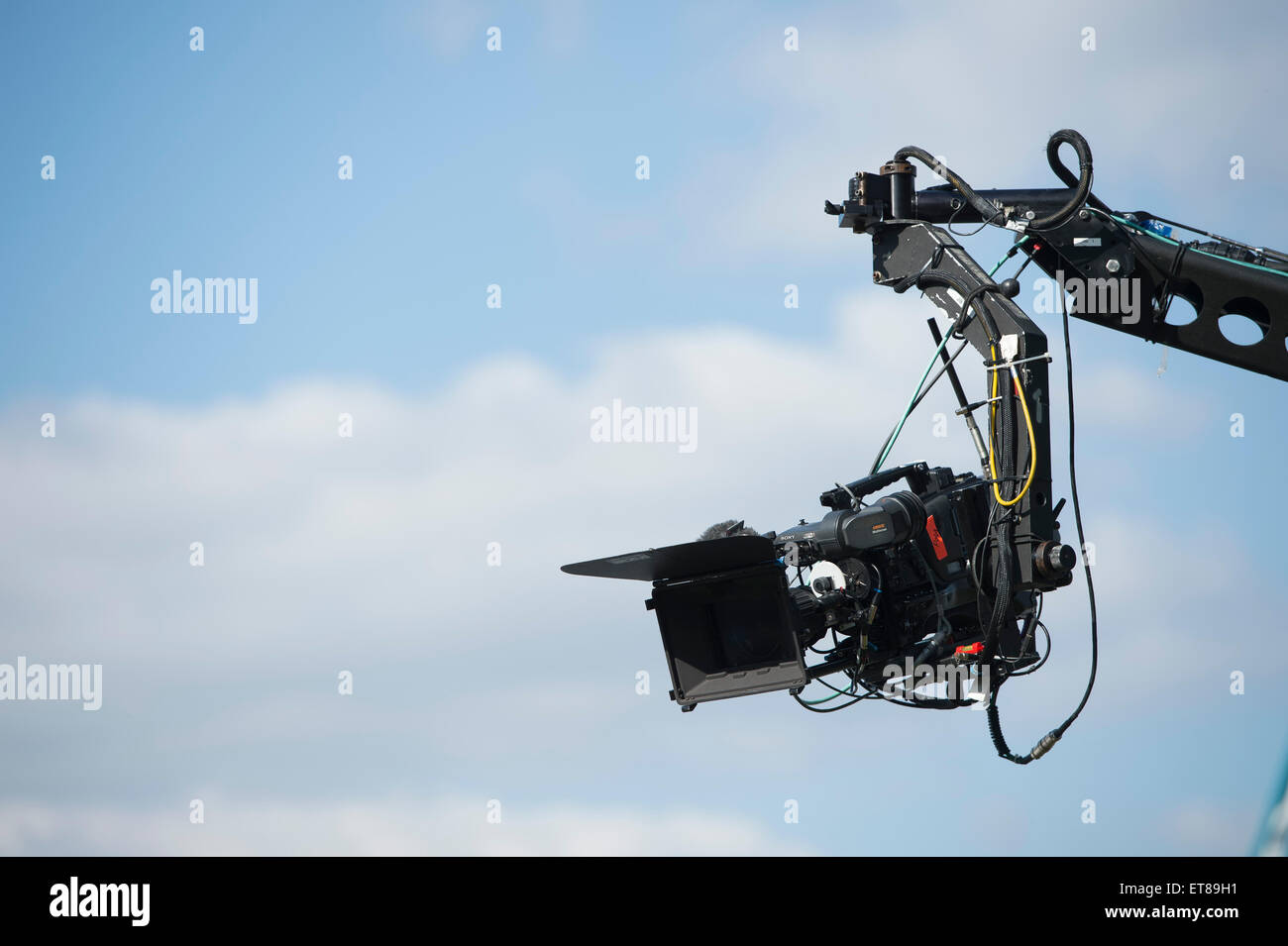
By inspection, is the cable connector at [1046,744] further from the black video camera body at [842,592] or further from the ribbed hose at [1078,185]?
the ribbed hose at [1078,185]

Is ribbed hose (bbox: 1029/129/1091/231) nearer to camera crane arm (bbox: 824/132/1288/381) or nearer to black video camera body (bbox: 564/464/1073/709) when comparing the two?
camera crane arm (bbox: 824/132/1288/381)

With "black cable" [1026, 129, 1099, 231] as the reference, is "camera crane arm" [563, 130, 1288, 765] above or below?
below

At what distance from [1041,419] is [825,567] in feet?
6.51

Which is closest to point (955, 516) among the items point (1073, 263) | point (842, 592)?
point (842, 592)

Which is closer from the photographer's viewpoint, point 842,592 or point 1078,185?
point 842,592

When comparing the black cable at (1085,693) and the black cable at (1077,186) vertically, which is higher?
the black cable at (1077,186)

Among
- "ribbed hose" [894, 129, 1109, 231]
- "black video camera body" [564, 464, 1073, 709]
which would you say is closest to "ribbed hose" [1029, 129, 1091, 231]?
"ribbed hose" [894, 129, 1109, 231]

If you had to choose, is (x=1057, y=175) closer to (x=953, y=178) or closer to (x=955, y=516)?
(x=953, y=178)

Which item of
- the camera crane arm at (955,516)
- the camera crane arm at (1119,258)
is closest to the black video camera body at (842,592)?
the camera crane arm at (955,516)

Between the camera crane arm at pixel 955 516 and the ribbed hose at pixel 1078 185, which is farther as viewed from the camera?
the ribbed hose at pixel 1078 185

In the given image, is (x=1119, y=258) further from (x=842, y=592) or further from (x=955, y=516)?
(x=842, y=592)

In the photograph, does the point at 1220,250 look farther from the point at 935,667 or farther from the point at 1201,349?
the point at 935,667

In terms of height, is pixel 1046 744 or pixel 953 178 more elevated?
pixel 953 178

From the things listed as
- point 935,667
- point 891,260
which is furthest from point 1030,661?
point 891,260
